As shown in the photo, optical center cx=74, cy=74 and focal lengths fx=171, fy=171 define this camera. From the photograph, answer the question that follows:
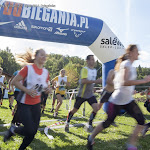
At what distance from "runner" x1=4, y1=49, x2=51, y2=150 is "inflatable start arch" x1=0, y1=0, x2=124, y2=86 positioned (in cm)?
396

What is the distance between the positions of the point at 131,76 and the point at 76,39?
15.6 ft

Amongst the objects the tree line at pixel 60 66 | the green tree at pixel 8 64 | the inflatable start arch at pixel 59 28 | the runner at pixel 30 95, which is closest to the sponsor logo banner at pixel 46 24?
the inflatable start arch at pixel 59 28

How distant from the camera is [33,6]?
261 inches

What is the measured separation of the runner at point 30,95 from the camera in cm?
269

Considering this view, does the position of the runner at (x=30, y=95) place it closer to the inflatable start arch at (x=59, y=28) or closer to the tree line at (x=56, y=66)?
the inflatable start arch at (x=59, y=28)

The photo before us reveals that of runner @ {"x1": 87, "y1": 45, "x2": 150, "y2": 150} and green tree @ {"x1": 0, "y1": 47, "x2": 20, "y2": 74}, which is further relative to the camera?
green tree @ {"x1": 0, "y1": 47, "x2": 20, "y2": 74}

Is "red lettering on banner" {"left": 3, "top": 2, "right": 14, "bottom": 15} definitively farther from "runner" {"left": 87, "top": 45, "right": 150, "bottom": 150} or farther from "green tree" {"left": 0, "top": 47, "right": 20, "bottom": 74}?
"green tree" {"left": 0, "top": 47, "right": 20, "bottom": 74}

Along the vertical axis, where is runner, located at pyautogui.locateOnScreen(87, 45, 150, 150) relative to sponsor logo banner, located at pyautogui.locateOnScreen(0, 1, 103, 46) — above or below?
below

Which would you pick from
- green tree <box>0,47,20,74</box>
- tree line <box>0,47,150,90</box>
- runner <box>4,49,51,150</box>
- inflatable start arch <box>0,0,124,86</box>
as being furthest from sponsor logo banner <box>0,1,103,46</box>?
green tree <box>0,47,20,74</box>

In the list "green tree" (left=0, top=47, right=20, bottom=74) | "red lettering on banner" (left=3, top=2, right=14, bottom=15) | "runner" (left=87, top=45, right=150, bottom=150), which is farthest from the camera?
Answer: "green tree" (left=0, top=47, right=20, bottom=74)

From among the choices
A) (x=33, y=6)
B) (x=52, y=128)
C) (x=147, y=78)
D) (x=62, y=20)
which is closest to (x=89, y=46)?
(x=62, y=20)

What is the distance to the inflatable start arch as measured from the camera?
6.31 meters

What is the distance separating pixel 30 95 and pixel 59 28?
4.68 meters

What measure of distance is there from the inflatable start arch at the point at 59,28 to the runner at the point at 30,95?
3963 mm
